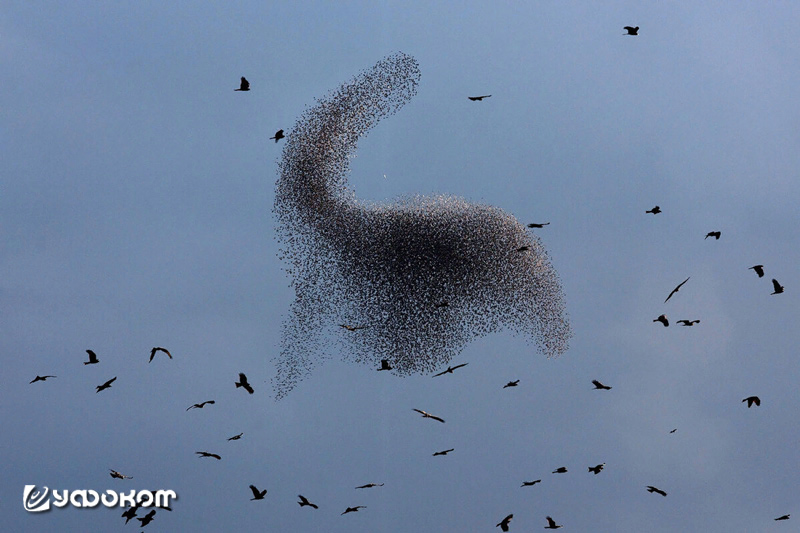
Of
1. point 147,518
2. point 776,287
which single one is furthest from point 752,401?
point 147,518

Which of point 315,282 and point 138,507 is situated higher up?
point 315,282

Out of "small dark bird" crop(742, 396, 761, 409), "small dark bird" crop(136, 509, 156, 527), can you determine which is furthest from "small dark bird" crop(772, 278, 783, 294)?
"small dark bird" crop(136, 509, 156, 527)

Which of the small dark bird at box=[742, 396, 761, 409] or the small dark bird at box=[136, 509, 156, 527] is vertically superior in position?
the small dark bird at box=[742, 396, 761, 409]

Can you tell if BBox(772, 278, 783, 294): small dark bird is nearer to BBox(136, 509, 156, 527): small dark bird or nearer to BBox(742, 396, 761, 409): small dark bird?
BBox(742, 396, 761, 409): small dark bird

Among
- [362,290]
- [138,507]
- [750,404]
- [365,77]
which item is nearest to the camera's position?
[750,404]

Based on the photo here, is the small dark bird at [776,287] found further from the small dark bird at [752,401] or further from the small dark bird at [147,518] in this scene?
the small dark bird at [147,518]

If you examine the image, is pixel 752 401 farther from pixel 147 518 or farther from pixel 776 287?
pixel 147 518

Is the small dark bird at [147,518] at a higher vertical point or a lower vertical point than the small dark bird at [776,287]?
lower

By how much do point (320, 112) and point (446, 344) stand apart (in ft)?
45.1

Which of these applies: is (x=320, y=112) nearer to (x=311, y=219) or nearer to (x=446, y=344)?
(x=311, y=219)

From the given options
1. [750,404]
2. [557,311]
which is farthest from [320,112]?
[750,404]

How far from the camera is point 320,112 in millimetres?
44312

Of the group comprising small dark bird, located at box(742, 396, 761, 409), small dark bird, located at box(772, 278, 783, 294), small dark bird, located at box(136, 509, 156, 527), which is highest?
small dark bird, located at box(772, 278, 783, 294)

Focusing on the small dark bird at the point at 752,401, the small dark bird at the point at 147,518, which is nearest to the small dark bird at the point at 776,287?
the small dark bird at the point at 752,401
